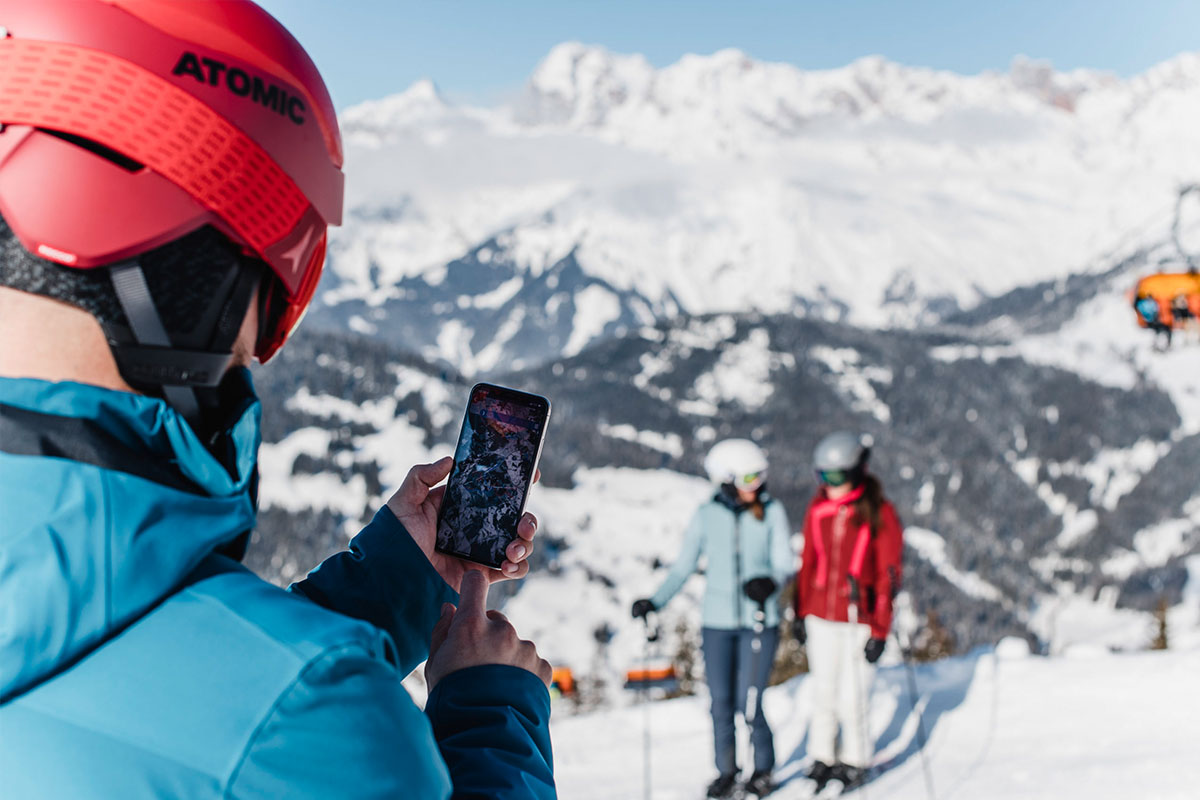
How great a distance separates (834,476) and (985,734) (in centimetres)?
274

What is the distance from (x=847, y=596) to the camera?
5.89 m

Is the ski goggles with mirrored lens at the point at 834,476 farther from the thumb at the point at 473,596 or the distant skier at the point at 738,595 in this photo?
the thumb at the point at 473,596

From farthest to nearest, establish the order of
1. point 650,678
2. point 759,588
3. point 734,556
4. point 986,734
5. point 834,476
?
point 650,678
point 986,734
point 734,556
point 834,476
point 759,588

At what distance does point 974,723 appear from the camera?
7.05m

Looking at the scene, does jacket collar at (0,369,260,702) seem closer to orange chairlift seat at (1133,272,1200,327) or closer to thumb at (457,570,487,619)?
thumb at (457,570,487,619)

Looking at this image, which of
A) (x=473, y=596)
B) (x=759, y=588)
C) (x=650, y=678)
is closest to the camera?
(x=473, y=596)

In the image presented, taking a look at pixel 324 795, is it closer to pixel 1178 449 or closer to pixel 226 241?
pixel 226 241

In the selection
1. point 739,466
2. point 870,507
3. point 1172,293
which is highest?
point 1172,293

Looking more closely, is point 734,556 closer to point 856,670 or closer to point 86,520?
point 856,670

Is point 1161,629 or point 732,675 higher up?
point 732,675

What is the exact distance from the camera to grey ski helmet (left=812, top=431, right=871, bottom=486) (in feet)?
19.2

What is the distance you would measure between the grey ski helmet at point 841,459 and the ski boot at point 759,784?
2207 millimetres

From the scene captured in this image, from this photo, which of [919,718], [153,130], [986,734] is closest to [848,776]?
[919,718]

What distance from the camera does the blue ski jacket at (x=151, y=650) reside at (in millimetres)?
861
